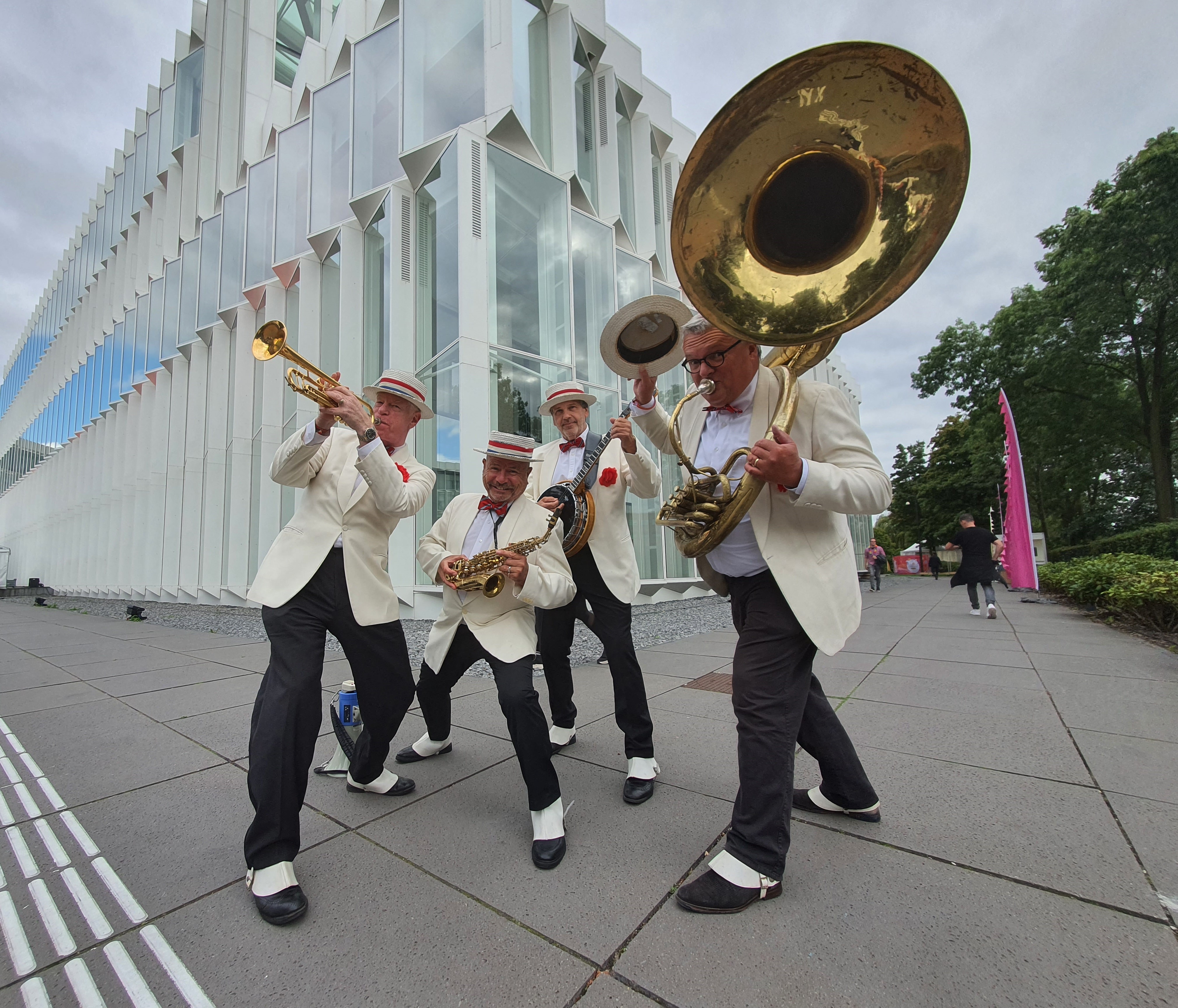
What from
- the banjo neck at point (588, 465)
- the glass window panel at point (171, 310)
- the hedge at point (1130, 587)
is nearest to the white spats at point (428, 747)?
the banjo neck at point (588, 465)

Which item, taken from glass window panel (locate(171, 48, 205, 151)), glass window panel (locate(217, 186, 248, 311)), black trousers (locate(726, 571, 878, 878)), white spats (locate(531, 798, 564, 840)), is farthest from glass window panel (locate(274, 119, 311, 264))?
black trousers (locate(726, 571, 878, 878))

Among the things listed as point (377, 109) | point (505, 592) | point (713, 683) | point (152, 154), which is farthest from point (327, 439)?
point (152, 154)

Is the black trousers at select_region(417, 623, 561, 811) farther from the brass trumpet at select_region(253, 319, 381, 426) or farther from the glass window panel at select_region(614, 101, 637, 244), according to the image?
the glass window panel at select_region(614, 101, 637, 244)

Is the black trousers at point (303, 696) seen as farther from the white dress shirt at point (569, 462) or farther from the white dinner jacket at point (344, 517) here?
the white dress shirt at point (569, 462)

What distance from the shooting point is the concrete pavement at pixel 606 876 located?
1.44 meters

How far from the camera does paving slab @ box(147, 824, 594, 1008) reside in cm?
142

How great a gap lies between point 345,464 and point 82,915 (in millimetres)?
1717

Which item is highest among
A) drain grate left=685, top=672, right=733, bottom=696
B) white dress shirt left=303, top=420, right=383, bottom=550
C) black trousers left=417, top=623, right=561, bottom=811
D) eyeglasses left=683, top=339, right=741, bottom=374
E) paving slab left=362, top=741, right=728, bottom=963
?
eyeglasses left=683, top=339, right=741, bottom=374

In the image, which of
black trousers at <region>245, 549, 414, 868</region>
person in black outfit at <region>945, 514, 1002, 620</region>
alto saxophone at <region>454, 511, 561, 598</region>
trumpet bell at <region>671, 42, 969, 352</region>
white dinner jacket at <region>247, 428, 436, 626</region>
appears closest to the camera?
trumpet bell at <region>671, 42, 969, 352</region>

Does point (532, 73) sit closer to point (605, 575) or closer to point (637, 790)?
point (605, 575)

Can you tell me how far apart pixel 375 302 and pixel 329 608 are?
999 centimetres

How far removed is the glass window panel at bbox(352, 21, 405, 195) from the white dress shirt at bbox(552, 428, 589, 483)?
9072 millimetres

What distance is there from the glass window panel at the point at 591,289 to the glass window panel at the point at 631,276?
0.55m

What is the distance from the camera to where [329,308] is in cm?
1184
